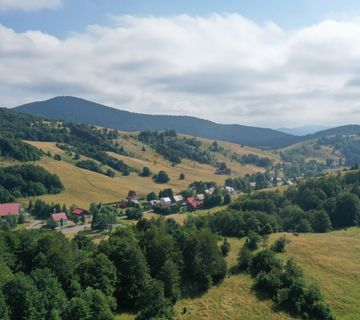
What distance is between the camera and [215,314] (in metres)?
53.7

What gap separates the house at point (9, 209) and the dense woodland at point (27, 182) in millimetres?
10637

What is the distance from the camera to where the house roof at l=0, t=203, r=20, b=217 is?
487 ft

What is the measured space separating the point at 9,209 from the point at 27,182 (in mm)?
29714

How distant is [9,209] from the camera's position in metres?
152

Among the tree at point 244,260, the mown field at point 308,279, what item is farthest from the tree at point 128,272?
the tree at point 244,260

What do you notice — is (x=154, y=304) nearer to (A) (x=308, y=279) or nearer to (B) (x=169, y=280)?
(B) (x=169, y=280)

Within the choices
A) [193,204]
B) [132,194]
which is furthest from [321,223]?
[132,194]

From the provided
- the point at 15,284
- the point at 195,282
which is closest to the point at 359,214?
the point at 195,282

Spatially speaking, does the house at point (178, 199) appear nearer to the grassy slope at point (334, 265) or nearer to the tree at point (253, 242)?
the grassy slope at point (334, 265)

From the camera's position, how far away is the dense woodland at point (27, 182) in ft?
572

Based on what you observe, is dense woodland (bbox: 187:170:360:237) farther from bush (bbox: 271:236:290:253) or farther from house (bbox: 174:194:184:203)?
house (bbox: 174:194:184:203)

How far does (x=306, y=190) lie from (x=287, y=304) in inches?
3089

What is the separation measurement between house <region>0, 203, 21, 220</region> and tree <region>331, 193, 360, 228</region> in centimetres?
10614

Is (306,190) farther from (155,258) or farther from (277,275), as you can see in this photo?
(155,258)
